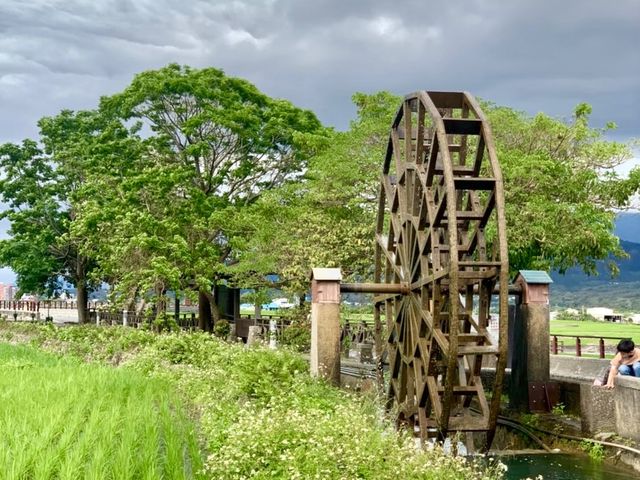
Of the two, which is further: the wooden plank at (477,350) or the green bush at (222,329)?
the green bush at (222,329)

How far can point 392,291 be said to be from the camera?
12.4 meters

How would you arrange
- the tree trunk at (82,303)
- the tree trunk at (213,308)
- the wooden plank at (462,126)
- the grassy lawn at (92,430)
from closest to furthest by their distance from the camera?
the grassy lawn at (92,430) < the wooden plank at (462,126) < the tree trunk at (213,308) < the tree trunk at (82,303)

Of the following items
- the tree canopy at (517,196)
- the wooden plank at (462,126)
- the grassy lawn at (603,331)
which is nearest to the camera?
the wooden plank at (462,126)

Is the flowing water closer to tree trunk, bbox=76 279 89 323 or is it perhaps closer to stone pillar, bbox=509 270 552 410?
stone pillar, bbox=509 270 552 410

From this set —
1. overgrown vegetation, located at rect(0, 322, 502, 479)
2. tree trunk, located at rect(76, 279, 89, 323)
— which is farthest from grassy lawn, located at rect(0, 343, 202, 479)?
tree trunk, located at rect(76, 279, 89, 323)

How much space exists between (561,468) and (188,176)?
75.1 feet

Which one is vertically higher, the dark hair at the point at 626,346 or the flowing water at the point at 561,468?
the dark hair at the point at 626,346

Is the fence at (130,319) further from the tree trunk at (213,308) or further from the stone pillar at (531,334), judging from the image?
the stone pillar at (531,334)

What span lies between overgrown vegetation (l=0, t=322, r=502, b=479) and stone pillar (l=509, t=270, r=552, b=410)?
2693 mm

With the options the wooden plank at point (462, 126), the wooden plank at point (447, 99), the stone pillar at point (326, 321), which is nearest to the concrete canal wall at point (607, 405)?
the stone pillar at point (326, 321)

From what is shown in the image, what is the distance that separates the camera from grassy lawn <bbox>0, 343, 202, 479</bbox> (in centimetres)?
704

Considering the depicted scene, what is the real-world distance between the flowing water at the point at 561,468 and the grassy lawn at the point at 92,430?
459 centimetres

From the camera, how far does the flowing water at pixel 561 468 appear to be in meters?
10.1

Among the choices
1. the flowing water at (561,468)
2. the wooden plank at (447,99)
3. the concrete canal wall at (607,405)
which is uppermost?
the wooden plank at (447,99)
